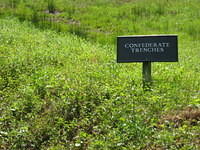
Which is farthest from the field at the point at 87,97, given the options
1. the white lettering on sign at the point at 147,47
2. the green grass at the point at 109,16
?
the green grass at the point at 109,16

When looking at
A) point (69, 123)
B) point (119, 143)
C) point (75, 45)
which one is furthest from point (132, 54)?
point (75, 45)

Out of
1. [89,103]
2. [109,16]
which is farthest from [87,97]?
[109,16]

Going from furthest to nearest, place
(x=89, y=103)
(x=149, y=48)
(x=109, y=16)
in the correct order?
(x=109, y=16)
(x=149, y=48)
(x=89, y=103)

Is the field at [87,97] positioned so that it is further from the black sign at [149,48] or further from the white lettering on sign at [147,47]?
the white lettering on sign at [147,47]

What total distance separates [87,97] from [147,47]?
166 centimetres

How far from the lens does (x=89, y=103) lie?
754 centimetres

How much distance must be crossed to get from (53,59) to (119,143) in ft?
17.4

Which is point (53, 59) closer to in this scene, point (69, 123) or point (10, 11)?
point (69, 123)

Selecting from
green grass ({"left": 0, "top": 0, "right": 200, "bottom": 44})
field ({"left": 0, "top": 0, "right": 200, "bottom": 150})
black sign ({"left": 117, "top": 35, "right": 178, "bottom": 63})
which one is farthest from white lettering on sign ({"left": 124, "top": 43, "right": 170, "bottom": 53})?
green grass ({"left": 0, "top": 0, "right": 200, "bottom": 44})

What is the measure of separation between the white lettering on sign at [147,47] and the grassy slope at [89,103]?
0.72 m

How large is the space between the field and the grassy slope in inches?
0.6

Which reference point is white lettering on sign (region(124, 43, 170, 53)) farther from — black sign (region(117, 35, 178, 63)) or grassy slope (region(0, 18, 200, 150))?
grassy slope (region(0, 18, 200, 150))

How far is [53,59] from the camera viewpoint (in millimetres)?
10773

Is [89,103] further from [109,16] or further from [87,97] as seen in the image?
[109,16]
